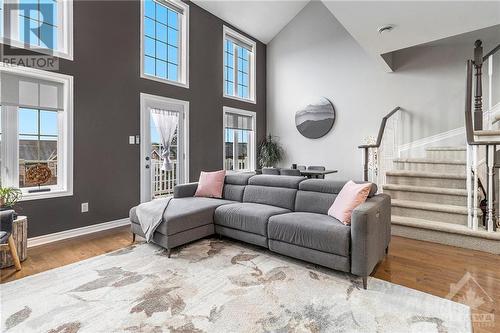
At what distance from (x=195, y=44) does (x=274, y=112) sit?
8.55ft

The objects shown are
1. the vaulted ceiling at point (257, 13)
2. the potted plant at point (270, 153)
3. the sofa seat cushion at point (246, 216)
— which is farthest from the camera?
the potted plant at point (270, 153)

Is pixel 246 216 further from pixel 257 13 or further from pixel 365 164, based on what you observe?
pixel 257 13

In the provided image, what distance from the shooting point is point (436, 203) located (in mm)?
3656

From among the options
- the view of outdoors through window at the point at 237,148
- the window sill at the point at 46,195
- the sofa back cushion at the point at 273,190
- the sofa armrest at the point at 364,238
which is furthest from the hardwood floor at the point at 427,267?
the view of outdoors through window at the point at 237,148

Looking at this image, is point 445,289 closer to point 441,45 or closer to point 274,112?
point 441,45

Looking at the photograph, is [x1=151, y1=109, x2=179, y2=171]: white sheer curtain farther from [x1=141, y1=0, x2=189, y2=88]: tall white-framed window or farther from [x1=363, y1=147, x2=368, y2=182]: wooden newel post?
[x1=363, y1=147, x2=368, y2=182]: wooden newel post

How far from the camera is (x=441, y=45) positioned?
15.9ft

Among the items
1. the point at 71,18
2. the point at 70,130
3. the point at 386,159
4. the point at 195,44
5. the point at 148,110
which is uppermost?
the point at 195,44

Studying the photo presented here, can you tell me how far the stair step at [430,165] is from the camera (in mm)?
3994

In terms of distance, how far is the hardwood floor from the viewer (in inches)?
80.8

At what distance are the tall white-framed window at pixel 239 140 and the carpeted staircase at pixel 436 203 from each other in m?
3.31

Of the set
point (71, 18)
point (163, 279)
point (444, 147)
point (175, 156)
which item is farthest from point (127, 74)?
point (444, 147)

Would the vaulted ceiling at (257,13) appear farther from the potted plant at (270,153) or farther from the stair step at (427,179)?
the stair step at (427,179)

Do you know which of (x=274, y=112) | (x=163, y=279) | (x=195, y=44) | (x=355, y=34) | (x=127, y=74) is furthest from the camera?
(x=274, y=112)
